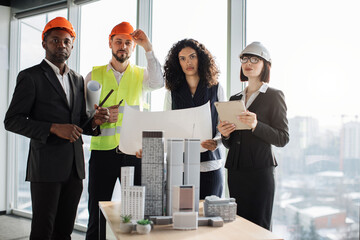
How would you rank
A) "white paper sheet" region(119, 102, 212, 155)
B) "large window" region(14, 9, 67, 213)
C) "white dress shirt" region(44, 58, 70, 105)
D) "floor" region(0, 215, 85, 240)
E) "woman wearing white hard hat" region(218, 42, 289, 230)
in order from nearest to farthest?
1. "white paper sheet" region(119, 102, 212, 155)
2. "woman wearing white hard hat" region(218, 42, 289, 230)
3. "white dress shirt" region(44, 58, 70, 105)
4. "floor" region(0, 215, 85, 240)
5. "large window" region(14, 9, 67, 213)

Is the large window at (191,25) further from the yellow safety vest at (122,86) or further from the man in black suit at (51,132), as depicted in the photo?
A: the man in black suit at (51,132)

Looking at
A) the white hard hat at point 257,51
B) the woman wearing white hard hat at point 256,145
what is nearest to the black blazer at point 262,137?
the woman wearing white hard hat at point 256,145

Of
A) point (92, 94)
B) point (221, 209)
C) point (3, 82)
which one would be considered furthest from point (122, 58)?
point (3, 82)

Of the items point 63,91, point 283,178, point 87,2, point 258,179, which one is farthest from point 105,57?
point 258,179

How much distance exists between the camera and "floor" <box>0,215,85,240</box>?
165 inches

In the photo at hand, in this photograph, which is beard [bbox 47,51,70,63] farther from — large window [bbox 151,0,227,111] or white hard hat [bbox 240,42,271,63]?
large window [bbox 151,0,227,111]

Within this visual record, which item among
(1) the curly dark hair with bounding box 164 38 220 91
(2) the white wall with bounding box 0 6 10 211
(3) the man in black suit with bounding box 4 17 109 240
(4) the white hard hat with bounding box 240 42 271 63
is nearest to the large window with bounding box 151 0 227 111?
(1) the curly dark hair with bounding box 164 38 220 91

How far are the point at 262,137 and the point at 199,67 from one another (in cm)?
81

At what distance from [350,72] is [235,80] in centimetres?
98

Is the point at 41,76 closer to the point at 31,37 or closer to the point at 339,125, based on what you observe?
the point at 339,125

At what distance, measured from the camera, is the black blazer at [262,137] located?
6.77 ft

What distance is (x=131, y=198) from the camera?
162 cm

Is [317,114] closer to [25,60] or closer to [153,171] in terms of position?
[153,171]

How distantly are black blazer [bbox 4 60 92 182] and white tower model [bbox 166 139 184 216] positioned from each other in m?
0.86
